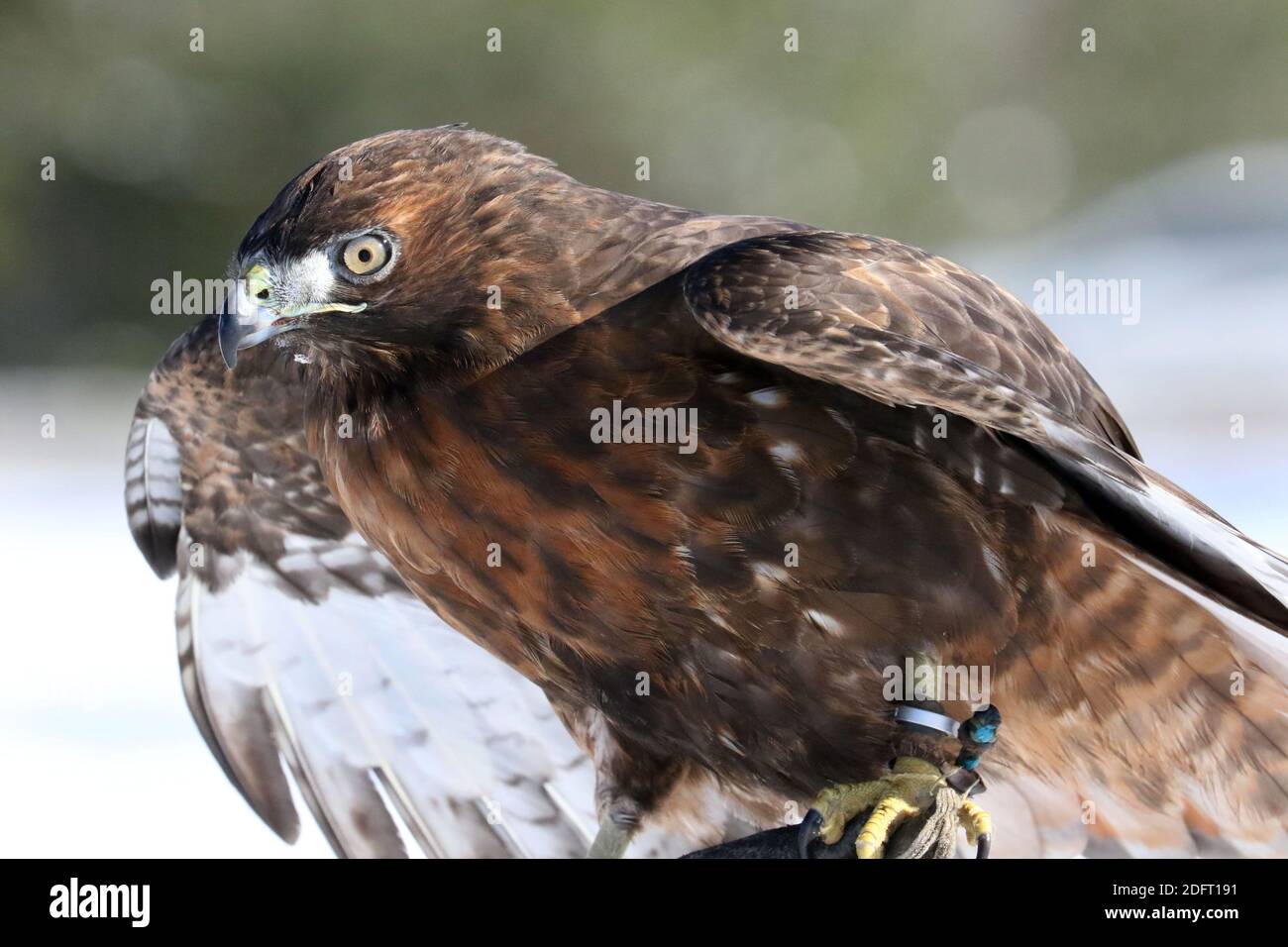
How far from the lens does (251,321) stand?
196 centimetres

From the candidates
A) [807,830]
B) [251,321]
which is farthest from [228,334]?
[807,830]

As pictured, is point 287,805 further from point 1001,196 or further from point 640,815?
point 1001,196

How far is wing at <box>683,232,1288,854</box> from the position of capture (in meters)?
1.73

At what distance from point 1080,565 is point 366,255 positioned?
127 centimetres

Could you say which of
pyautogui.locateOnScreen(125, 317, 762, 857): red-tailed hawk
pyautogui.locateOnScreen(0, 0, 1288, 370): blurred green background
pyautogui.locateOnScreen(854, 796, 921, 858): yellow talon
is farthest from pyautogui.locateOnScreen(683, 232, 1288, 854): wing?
pyautogui.locateOnScreen(0, 0, 1288, 370): blurred green background

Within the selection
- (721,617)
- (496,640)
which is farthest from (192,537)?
(721,617)

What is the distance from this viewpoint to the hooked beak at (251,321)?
6.41ft

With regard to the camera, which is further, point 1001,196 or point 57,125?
point 1001,196

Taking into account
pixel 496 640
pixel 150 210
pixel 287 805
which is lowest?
pixel 287 805

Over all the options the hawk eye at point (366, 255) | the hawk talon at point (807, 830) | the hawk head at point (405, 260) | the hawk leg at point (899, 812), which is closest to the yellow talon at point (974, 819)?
the hawk leg at point (899, 812)

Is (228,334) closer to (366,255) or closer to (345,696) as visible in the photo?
(366,255)
